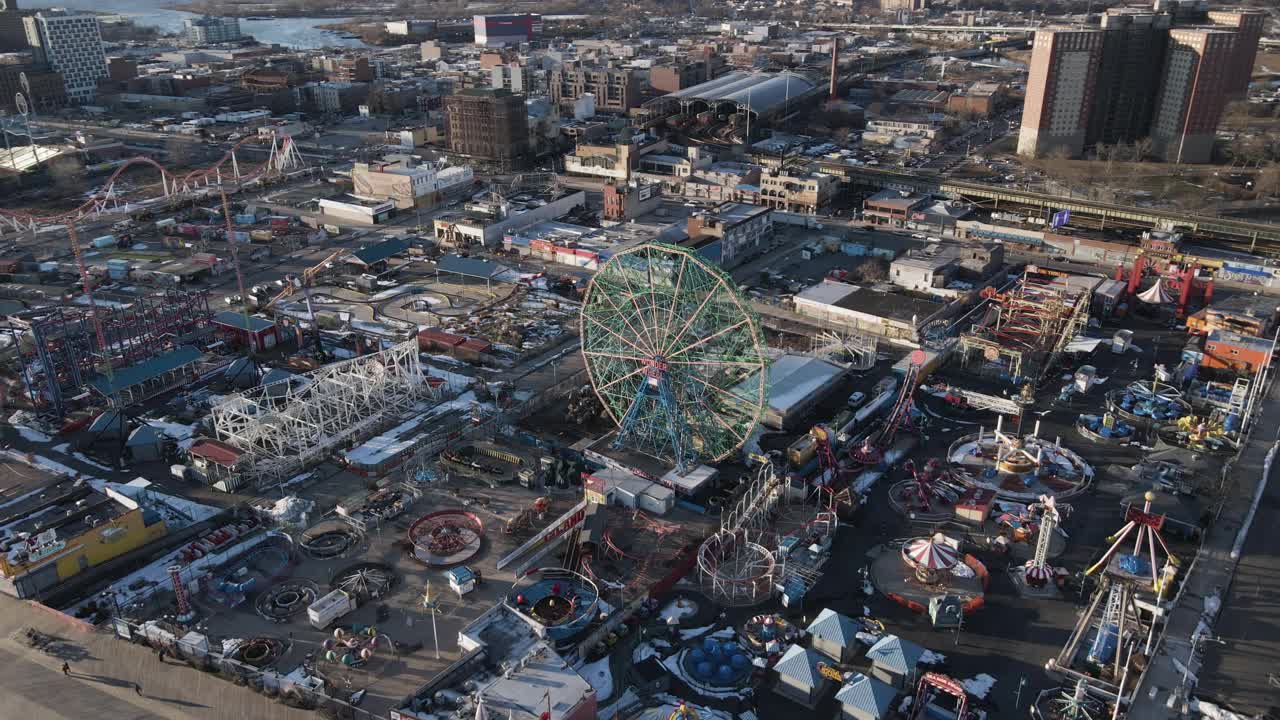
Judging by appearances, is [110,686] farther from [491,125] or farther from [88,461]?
[491,125]

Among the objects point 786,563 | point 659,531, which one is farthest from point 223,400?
point 786,563

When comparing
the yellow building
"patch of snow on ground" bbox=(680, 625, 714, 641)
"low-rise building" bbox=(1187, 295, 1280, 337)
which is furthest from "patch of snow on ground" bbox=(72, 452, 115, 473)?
"low-rise building" bbox=(1187, 295, 1280, 337)

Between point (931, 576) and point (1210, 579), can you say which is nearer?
point (931, 576)

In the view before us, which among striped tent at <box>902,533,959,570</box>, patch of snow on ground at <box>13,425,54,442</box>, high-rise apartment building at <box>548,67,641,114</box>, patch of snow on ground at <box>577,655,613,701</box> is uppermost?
high-rise apartment building at <box>548,67,641,114</box>

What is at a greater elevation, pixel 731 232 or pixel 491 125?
pixel 491 125

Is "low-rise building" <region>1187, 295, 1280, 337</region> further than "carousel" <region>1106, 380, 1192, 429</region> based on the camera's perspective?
Yes

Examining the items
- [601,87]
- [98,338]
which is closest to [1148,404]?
[98,338]

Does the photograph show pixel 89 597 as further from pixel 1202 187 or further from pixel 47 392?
pixel 1202 187

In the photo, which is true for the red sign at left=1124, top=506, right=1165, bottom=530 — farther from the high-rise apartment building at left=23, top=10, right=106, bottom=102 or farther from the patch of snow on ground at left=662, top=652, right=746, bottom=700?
the high-rise apartment building at left=23, top=10, right=106, bottom=102
